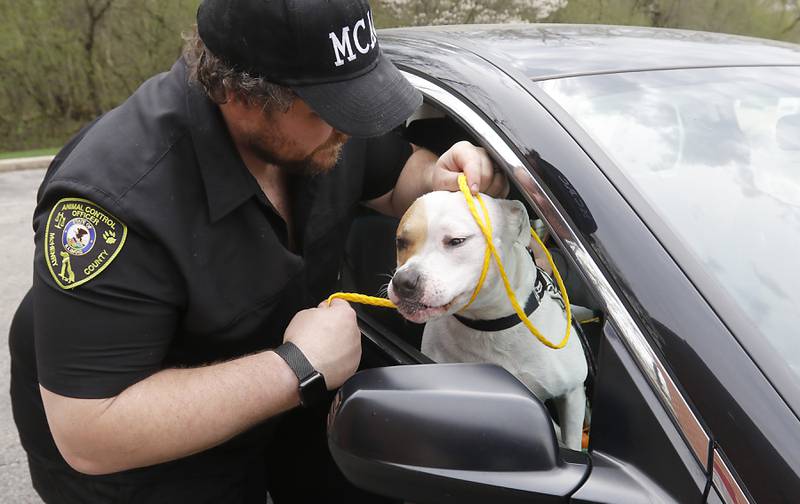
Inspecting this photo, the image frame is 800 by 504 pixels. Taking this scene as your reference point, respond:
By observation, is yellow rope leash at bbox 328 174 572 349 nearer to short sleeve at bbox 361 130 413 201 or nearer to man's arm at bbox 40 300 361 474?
man's arm at bbox 40 300 361 474

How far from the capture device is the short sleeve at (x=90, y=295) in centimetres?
123

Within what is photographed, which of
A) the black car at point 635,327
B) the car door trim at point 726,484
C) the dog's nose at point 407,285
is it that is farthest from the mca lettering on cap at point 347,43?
the car door trim at point 726,484

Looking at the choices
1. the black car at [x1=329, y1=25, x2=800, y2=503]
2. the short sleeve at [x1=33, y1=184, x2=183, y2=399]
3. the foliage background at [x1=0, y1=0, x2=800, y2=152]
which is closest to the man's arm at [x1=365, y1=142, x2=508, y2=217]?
the black car at [x1=329, y1=25, x2=800, y2=503]

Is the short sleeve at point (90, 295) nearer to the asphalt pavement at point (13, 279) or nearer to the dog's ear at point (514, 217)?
the dog's ear at point (514, 217)

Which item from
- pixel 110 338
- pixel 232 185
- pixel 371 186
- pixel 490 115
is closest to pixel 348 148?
pixel 371 186

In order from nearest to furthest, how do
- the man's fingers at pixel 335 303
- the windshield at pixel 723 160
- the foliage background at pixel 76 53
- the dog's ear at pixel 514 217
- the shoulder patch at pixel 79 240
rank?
the windshield at pixel 723 160, the shoulder patch at pixel 79 240, the man's fingers at pixel 335 303, the dog's ear at pixel 514 217, the foliage background at pixel 76 53

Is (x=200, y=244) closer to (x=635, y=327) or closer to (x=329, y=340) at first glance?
(x=329, y=340)

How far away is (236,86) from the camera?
135 cm

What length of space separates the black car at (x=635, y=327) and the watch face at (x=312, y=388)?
272 mm

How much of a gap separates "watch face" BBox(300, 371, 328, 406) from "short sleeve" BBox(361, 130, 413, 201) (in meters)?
0.74

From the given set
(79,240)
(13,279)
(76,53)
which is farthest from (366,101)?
(76,53)

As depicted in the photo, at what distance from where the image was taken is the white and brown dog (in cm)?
150

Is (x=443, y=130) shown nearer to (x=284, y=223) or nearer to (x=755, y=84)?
(x=284, y=223)

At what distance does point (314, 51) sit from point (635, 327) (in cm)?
77
